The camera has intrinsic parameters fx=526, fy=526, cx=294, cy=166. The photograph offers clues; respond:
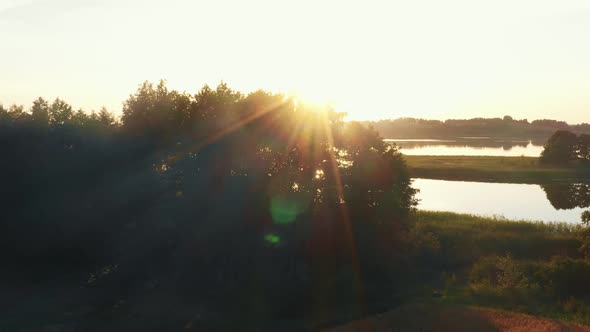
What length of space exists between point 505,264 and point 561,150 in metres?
77.2

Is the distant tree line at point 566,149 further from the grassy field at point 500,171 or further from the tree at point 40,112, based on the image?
the tree at point 40,112

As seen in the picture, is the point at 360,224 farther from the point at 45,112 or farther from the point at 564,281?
the point at 45,112

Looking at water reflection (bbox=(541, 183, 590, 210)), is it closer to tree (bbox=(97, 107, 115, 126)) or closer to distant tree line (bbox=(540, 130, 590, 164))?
distant tree line (bbox=(540, 130, 590, 164))

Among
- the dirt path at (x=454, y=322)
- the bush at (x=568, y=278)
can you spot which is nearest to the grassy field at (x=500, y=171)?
the bush at (x=568, y=278)

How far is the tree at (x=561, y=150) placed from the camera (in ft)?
318

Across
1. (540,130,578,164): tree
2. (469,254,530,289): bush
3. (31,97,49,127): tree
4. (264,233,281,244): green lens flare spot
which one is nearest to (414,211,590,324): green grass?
(469,254,530,289): bush

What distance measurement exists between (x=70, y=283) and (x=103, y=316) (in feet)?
22.2

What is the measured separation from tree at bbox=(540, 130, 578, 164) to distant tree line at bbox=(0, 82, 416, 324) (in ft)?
239

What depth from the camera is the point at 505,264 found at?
1171 inches

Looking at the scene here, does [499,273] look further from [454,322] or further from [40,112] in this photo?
[40,112]

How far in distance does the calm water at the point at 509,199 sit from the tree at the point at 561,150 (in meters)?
22.5

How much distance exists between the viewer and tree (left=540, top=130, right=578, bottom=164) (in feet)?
318

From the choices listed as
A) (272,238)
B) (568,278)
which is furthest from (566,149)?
(272,238)

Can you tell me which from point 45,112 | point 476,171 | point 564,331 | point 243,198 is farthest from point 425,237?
point 476,171
